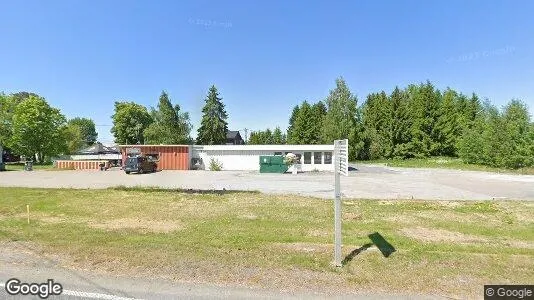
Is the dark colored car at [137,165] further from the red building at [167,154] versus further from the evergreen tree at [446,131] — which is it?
the evergreen tree at [446,131]

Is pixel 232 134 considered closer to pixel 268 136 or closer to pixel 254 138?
pixel 254 138

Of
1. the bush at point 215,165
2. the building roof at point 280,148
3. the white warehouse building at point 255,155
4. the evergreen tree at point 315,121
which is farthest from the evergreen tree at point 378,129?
the bush at point 215,165

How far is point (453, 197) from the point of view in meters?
16.2

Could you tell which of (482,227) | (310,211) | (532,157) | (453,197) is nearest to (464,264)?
(482,227)

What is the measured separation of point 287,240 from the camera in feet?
24.7

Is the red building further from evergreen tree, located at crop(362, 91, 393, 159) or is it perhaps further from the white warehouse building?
evergreen tree, located at crop(362, 91, 393, 159)

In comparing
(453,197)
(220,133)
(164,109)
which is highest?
(164,109)

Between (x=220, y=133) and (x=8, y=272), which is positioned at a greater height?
(x=220, y=133)

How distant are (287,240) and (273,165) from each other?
25214 mm

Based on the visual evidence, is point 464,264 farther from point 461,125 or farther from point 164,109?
point 461,125

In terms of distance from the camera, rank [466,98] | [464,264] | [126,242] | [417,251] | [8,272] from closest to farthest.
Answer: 1. [8,272]
2. [464,264]
3. [417,251]
4. [126,242]
5. [466,98]

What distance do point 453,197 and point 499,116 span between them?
34141 mm

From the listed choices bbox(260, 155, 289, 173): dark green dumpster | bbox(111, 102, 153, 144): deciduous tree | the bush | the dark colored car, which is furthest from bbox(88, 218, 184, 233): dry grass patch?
bbox(111, 102, 153, 144): deciduous tree

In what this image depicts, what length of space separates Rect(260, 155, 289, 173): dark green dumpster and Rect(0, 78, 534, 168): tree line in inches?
796
